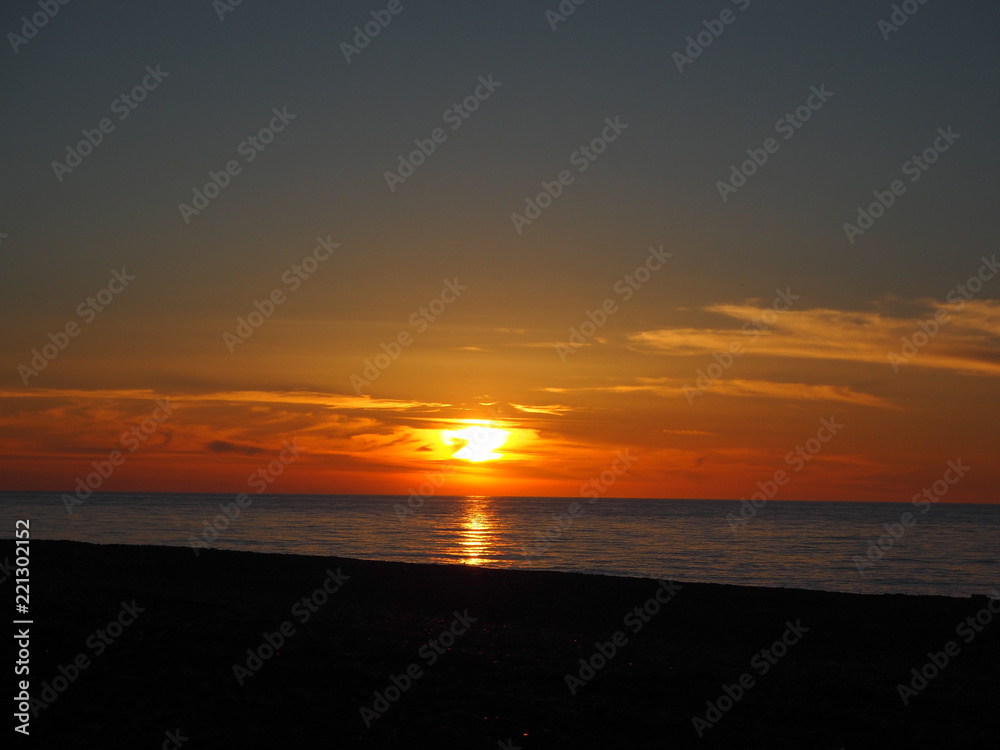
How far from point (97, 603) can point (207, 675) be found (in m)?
4.27

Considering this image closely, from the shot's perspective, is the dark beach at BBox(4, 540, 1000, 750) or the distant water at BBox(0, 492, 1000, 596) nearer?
the dark beach at BBox(4, 540, 1000, 750)

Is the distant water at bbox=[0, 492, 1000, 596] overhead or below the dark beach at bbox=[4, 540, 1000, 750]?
overhead

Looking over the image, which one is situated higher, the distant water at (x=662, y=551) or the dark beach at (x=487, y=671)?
the distant water at (x=662, y=551)

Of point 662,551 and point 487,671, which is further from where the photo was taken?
point 662,551

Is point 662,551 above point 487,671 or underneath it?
above

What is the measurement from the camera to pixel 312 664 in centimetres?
1227

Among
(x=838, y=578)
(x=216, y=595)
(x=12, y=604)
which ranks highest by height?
(x=838, y=578)

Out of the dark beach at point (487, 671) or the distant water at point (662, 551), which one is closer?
the dark beach at point (487, 671)

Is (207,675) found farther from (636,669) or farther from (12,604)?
(636,669)

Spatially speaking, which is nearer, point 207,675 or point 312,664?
point 207,675

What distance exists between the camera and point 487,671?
12703 mm

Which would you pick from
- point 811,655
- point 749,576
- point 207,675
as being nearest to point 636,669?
point 811,655

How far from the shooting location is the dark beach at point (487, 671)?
392 inches

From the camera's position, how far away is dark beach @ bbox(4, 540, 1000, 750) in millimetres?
9945
